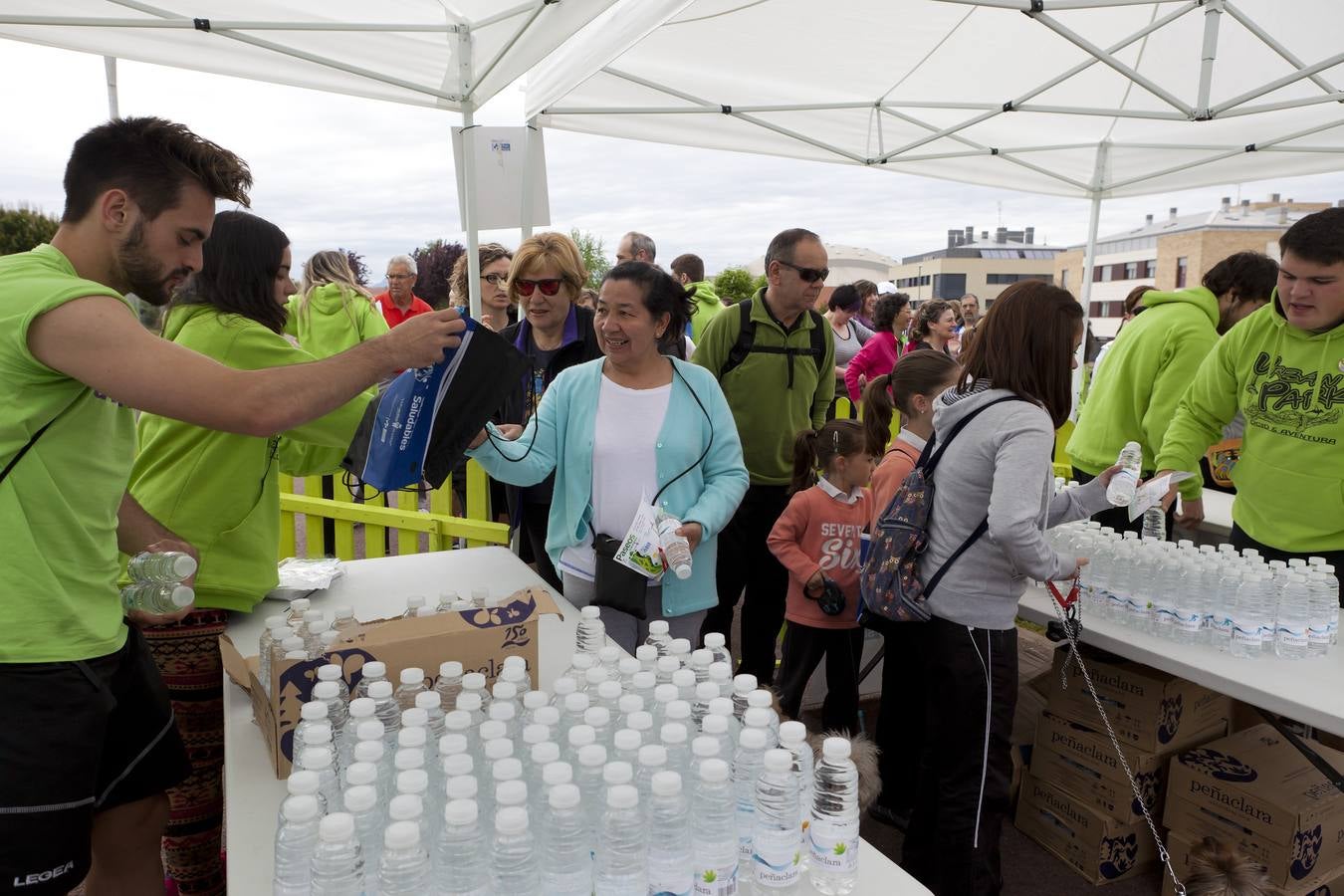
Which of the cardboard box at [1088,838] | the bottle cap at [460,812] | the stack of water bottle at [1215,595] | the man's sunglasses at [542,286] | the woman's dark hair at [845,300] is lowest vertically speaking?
the cardboard box at [1088,838]

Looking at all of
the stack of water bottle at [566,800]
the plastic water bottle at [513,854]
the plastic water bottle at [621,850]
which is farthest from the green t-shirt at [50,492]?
the plastic water bottle at [621,850]

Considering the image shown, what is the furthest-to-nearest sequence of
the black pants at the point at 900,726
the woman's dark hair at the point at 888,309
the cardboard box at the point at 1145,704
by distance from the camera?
the woman's dark hair at the point at 888,309 → the black pants at the point at 900,726 → the cardboard box at the point at 1145,704

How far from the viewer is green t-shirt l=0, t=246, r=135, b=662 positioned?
4.53 feet

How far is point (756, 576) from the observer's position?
3992mm

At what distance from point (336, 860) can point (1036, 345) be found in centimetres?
211

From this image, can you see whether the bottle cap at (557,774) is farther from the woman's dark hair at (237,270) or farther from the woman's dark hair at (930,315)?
the woman's dark hair at (930,315)

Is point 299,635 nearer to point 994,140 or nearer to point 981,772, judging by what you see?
point 981,772

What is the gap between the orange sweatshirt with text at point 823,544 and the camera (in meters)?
3.48

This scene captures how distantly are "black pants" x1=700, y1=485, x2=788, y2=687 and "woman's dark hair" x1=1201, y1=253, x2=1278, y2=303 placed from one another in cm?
243

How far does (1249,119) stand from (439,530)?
6.40 m

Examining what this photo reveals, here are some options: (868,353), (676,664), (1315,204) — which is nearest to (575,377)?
(676,664)

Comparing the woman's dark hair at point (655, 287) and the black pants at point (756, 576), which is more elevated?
the woman's dark hair at point (655, 287)

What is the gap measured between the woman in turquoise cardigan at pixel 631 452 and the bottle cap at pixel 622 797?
144 centimetres

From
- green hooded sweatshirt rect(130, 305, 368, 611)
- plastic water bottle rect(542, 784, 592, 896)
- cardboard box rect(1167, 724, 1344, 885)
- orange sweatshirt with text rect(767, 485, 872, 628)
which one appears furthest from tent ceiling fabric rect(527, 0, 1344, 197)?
cardboard box rect(1167, 724, 1344, 885)
